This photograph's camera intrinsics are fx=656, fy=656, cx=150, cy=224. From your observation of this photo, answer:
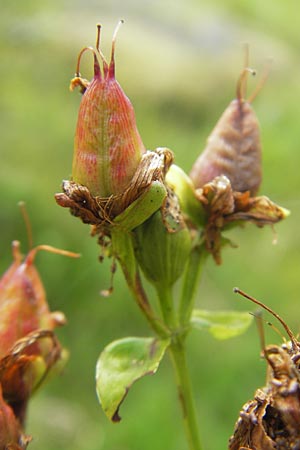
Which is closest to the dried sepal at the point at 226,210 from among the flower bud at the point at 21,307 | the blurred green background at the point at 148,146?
the flower bud at the point at 21,307

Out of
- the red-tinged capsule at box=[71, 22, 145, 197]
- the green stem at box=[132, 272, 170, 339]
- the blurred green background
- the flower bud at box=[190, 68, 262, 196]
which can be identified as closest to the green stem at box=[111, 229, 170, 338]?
the green stem at box=[132, 272, 170, 339]

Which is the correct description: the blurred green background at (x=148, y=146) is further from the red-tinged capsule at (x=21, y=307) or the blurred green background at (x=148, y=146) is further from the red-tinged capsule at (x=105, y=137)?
the red-tinged capsule at (x=105, y=137)

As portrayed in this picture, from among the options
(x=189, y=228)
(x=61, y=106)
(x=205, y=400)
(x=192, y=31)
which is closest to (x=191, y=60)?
(x=192, y=31)

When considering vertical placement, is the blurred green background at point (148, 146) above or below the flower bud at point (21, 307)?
below

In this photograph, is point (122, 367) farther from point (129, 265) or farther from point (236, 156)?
point (236, 156)

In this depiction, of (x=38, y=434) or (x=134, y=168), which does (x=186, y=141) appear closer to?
(x=38, y=434)

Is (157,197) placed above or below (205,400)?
above
